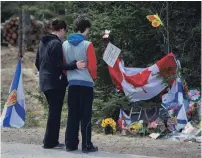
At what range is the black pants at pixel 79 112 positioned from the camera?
19.2 ft

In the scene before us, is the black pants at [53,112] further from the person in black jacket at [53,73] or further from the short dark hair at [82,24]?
the short dark hair at [82,24]

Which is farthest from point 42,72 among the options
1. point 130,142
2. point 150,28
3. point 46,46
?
point 150,28

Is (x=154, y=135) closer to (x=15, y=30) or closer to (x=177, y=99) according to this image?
(x=177, y=99)

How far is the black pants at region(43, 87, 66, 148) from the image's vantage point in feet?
19.9

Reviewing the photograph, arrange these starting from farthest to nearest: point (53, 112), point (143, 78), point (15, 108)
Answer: point (143, 78)
point (15, 108)
point (53, 112)

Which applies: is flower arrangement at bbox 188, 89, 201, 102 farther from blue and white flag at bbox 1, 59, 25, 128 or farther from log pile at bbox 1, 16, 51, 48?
log pile at bbox 1, 16, 51, 48

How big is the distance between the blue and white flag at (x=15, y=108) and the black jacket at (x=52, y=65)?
2.13m

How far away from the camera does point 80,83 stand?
581cm

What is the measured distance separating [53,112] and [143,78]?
2.62 metres

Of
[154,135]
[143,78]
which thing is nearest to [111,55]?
[143,78]

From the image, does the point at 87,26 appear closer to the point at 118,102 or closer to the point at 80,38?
the point at 80,38

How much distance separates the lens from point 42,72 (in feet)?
19.8

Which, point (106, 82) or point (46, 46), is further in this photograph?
point (106, 82)

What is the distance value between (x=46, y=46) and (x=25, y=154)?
5.01ft
